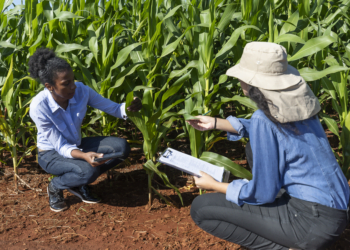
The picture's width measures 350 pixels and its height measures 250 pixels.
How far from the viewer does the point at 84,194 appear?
10.2ft

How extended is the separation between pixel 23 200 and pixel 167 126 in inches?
60.3

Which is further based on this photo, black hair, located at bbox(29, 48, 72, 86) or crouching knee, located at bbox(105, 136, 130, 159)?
crouching knee, located at bbox(105, 136, 130, 159)

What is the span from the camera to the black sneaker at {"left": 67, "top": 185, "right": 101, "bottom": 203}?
310 cm

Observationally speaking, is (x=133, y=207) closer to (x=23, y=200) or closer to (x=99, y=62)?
(x=23, y=200)

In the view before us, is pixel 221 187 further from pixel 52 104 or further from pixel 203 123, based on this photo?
pixel 52 104

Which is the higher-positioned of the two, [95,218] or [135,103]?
[135,103]

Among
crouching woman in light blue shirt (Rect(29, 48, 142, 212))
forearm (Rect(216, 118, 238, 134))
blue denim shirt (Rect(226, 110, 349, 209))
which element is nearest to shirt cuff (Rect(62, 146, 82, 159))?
crouching woman in light blue shirt (Rect(29, 48, 142, 212))

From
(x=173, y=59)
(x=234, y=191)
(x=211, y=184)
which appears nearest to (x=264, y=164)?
(x=234, y=191)

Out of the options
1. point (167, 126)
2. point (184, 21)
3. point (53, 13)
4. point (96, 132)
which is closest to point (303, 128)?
point (167, 126)

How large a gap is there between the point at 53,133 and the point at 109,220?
853 millimetres

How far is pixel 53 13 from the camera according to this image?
3.65 m

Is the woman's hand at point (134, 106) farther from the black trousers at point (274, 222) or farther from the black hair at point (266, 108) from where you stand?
the black hair at point (266, 108)

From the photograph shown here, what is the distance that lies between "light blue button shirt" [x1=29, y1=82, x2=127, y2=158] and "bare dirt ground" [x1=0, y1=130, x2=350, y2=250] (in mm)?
545

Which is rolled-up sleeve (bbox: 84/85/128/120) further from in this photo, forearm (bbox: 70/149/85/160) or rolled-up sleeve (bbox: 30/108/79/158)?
forearm (bbox: 70/149/85/160)
